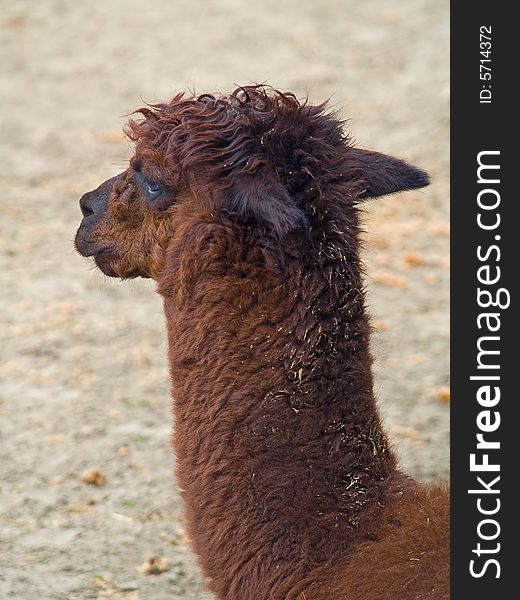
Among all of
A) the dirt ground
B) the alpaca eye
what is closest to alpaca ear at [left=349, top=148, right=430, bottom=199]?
the dirt ground

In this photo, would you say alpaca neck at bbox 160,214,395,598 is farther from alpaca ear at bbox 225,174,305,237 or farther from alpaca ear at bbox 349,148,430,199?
alpaca ear at bbox 349,148,430,199

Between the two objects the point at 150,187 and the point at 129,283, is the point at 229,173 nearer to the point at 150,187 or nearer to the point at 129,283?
the point at 150,187

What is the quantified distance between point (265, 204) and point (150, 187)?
646 millimetres

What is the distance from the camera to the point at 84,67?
410 inches

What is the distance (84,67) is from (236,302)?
7.79 metres

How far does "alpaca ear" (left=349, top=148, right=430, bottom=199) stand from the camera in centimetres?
338

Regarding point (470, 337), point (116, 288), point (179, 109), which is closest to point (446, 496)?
point (470, 337)

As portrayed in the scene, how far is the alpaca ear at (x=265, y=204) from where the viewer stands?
2895mm

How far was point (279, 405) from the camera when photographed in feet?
10.2

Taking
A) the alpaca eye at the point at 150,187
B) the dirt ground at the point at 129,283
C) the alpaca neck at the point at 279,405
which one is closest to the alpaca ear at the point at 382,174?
the dirt ground at the point at 129,283

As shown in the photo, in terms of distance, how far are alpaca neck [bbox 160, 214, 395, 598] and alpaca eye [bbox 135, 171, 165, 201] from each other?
298mm

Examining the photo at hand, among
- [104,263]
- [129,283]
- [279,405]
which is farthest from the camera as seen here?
[129,283]

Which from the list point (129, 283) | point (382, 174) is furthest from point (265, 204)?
point (129, 283)

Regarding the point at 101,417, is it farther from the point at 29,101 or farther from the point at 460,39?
the point at 29,101
